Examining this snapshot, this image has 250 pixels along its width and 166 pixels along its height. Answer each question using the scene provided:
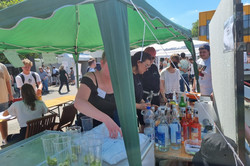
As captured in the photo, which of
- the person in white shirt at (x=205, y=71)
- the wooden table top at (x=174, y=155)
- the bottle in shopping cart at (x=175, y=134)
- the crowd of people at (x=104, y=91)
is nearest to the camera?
the wooden table top at (x=174, y=155)

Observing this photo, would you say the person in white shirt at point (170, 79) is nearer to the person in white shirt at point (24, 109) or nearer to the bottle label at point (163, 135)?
the bottle label at point (163, 135)

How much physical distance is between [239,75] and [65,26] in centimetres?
317

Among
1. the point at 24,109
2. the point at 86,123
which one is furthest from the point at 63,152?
the point at 24,109

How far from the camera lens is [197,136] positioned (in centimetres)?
147

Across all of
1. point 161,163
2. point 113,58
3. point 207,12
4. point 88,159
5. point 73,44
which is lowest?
point 161,163

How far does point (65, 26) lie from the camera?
129 inches

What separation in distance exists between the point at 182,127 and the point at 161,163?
1.54ft

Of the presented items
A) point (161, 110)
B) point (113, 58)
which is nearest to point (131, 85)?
point (113, 58)

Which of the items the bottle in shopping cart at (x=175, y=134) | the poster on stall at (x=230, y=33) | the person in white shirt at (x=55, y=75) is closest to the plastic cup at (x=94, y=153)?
the bottle in shopping cart at (x=175, y=134)

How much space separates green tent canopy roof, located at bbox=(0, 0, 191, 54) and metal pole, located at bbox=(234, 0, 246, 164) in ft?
2.32

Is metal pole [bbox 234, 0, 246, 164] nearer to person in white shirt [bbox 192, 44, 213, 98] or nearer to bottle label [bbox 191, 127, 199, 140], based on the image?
bottle label [bbox 191, 127, 199, 140]

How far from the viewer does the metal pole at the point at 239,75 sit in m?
0.99

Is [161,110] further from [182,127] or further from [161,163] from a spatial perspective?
[161,163]

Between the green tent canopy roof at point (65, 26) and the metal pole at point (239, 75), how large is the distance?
0.71 m
